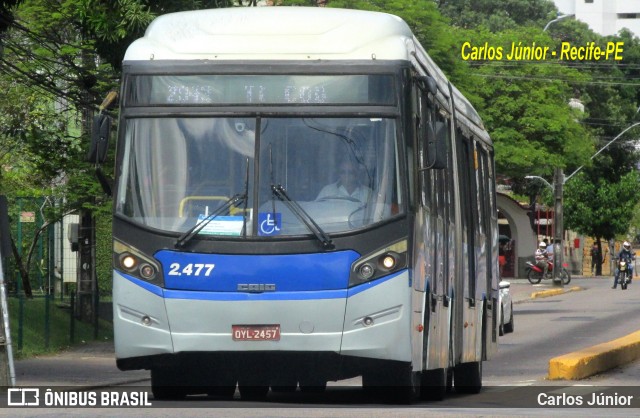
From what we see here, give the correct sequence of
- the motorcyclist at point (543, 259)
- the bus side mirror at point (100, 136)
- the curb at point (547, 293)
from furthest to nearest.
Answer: the motorcyclist at point (543, 259)
the curb at point (547, 293)
the bus side mirror at point (100, 136)

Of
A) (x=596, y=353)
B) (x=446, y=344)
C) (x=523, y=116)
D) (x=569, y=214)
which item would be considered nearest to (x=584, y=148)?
(x=523, y=116)

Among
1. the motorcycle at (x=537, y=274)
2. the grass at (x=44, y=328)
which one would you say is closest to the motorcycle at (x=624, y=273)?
the motorcycle at (x=537, y=274)

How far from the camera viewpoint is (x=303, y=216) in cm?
1126

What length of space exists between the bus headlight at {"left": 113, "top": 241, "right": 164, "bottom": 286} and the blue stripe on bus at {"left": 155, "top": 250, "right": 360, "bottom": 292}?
256 millimetres

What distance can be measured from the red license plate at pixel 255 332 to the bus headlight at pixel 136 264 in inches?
27.6

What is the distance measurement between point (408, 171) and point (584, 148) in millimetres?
50414

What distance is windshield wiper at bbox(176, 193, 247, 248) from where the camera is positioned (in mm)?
11219

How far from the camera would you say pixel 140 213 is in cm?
1141

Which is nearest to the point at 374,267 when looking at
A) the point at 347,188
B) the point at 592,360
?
the point at 347,188

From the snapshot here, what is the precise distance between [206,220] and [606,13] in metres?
131

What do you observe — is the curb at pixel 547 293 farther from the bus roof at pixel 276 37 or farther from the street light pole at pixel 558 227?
the bus roof at pixel 276 37

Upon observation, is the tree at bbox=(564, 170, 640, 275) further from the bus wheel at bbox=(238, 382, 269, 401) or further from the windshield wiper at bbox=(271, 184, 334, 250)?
the windshield wiper at bbox=(271, 184, 334, 250)

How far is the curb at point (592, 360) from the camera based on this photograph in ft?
59.3

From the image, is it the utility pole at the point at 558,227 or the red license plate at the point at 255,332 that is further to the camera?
the utility pole at the point at 558,227
